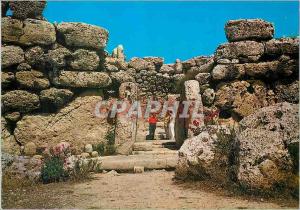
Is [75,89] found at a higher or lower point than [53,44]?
lower

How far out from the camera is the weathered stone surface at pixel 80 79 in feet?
31.4

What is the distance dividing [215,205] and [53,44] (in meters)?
6.10

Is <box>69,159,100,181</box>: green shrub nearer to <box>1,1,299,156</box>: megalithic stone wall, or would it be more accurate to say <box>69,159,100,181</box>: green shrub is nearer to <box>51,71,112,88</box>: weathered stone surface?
<box>1,1,299,156</box>: megalithic stone wall

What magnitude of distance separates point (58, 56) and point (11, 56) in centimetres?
105

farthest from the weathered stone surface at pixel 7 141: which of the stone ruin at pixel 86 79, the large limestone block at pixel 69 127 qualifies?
the large limestone block at pixel 69 127

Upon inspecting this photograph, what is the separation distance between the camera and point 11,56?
9180 millimetres

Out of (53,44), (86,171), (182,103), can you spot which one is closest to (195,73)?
(182,103)

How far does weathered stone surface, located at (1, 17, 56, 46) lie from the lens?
9.26 m

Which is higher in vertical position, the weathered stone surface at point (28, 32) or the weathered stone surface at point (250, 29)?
the weathered stone surface at point (250, 29)

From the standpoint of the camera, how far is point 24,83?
9234mm

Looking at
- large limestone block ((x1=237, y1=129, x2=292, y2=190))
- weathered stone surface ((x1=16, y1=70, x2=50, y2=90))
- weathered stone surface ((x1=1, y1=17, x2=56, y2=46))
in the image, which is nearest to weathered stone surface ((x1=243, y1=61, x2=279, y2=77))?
large limestone block ((x1=237, y1=129, x2=292, y2=190))

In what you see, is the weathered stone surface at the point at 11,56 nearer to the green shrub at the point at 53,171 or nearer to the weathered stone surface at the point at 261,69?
the green shrub at the point at 53,171

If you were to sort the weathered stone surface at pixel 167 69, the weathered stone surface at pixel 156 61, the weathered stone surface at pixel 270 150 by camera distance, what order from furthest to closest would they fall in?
the weathered stone surface at pixel 167 69
the weathered stone surface at pixel 156 61
the weathered stone surface at pixel 270 150

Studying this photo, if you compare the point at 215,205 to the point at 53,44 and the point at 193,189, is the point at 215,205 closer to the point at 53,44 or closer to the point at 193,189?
the point at 193,189
